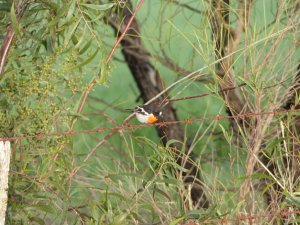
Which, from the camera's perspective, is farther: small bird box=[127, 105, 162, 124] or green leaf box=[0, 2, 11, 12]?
small bird box=[127, 105, 162, 124]

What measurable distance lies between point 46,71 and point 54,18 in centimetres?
25

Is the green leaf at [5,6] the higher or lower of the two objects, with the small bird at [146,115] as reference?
higher

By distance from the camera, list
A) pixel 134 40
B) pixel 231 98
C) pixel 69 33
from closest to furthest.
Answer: pixel 69 33, pixel 231 98, pixel 134 40

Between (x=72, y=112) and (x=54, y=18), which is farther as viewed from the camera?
(x=72, y=112)

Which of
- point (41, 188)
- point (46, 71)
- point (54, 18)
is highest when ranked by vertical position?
point (54, 18)

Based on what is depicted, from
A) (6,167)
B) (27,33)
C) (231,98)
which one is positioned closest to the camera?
(6,167)

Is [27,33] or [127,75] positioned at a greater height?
[27,33]

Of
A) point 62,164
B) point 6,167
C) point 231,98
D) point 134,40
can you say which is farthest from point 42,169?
point 134,40

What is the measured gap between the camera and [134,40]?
5.12m

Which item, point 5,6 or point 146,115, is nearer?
A: point 5,6

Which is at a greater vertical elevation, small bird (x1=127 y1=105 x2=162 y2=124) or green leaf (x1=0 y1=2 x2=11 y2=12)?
green leaf (x1=0 y1=2 x2=11 y2=12)

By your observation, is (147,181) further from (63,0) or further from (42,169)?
(63,0)

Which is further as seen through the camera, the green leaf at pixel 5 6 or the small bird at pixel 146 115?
the small bird at pixel 146 115

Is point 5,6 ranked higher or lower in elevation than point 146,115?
higher
